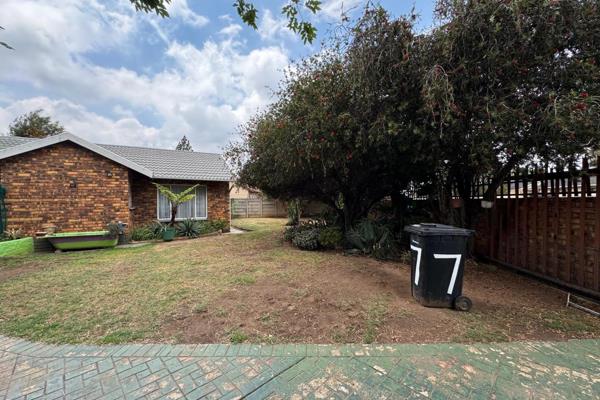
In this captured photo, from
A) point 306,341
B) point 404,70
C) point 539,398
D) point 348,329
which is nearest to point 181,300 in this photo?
point 306,341

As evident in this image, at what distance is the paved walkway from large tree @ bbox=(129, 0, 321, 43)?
3.36 metres

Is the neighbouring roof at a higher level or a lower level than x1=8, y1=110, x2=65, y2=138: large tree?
lower

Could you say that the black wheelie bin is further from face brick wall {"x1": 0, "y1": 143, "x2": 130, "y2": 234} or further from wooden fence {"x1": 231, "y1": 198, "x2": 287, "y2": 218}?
wooden fence {"x1": 231, "y1": 198, "x2": 287, "y2": 218}

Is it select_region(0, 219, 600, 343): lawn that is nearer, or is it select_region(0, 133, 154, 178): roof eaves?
select_region(0, 219, 600, 343): lawn

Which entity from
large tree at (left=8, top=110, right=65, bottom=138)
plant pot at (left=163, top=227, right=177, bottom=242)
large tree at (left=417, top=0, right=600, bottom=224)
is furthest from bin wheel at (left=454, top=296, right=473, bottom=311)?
large tree at (left=8, top=110, right=65, bottom=138)

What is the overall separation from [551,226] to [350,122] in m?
4.15

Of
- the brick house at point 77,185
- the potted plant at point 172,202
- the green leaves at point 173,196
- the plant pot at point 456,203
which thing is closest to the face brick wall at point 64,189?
the brick house at point 77,185

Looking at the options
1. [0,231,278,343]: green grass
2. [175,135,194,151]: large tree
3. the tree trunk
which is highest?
[175,135,194,151]: large tree

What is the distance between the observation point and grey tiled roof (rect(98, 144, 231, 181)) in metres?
12.0

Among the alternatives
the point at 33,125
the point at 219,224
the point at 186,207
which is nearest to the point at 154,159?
the point at 186,207

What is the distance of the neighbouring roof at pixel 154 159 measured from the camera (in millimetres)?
9266

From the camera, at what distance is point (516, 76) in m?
4.29

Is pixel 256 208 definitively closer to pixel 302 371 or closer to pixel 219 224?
pixel 219 224

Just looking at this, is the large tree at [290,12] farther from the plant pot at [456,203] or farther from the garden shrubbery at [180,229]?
the garden shrubbery at [180,229]
